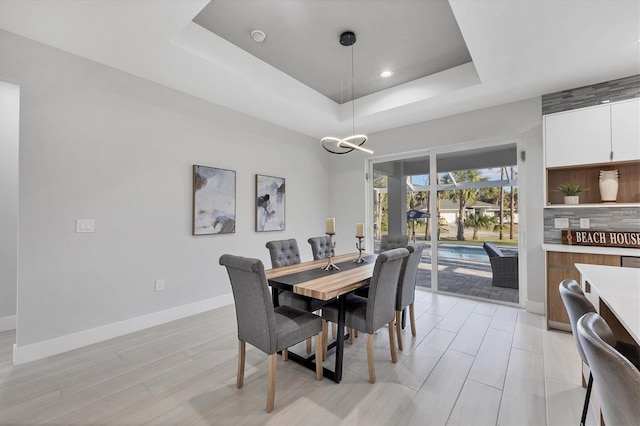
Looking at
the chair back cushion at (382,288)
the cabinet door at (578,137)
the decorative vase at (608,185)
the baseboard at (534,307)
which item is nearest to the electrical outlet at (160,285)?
the chair back cushion at (382,288)

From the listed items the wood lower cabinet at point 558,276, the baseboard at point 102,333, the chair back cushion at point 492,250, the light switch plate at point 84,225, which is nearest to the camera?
the baseboard at point 102,333

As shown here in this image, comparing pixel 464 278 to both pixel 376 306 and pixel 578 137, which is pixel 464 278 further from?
pixel 376 306

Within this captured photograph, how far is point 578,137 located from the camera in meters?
3.13

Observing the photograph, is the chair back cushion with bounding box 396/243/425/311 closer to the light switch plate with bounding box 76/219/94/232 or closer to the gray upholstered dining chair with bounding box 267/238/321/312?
the gray upholstered dining chair with bounding box 267/238/321/312

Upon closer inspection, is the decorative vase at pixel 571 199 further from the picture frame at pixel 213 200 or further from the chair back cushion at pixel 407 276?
the picture frame at pixel 213 200

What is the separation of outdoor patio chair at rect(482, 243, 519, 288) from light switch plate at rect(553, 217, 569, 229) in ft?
2.09

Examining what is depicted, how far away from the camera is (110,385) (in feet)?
6.86

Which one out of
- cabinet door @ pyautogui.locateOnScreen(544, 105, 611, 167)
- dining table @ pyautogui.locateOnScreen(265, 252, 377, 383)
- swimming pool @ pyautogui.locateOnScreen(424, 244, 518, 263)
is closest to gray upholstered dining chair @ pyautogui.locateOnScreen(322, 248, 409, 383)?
dining table @ pyautogui.locateOnScreen(265, 252, 377, 383)

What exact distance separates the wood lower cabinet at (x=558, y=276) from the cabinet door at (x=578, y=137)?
106 cm

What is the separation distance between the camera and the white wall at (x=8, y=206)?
10.0 ft

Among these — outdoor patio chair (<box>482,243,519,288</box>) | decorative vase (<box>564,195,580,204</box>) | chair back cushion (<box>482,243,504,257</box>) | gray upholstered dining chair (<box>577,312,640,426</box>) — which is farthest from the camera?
chair back cushion (<box>482,243,504,257</box>)

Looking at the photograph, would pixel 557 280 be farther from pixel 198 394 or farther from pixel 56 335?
pixel 56 335

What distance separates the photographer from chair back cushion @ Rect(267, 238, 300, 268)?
3.05 metres

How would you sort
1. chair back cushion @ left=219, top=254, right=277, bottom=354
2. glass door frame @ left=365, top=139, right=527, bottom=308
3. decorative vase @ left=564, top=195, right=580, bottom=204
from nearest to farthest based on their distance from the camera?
1. chair back cushion @ left=219, top=254, right=277, bottom=354
2. decorative vase @ left=564, top=195, right=580, bottom=204
3. glass door frame @ left=365, top=139, right=527, bottom=308
